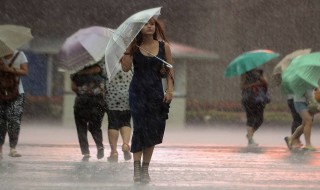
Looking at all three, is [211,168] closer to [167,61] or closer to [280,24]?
[167,61]

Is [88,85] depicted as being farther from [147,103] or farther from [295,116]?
[295,116]

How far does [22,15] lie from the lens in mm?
33812

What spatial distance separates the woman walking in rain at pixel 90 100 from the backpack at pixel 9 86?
784 mm

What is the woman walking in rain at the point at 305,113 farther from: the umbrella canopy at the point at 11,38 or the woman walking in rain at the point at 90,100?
the umbrella canopy at the point at 11,38

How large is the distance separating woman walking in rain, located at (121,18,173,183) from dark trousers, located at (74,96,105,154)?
3.04 meters

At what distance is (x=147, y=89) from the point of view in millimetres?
9078

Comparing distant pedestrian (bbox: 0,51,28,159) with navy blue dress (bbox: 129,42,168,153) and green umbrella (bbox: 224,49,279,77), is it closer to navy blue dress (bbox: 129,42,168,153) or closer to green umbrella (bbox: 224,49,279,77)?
navy blue dress (bbox: 129,42,168,153)

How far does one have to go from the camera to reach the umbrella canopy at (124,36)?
353 inches

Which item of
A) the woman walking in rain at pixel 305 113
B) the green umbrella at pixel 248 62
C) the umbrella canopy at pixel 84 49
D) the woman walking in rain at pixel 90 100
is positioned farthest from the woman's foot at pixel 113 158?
the green umbrella at pixel 248 62

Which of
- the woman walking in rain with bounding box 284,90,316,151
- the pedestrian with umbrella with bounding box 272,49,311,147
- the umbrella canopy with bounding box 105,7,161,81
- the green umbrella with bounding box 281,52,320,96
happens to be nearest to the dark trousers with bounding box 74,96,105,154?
the umbrella canopy with bounding box 105,7,161,81

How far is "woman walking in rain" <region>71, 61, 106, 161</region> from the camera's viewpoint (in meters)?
12.2

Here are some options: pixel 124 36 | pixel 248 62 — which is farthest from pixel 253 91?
pixel 124 36

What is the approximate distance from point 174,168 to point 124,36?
2501 millimetres

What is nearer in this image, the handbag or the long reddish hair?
the long reddish hair
